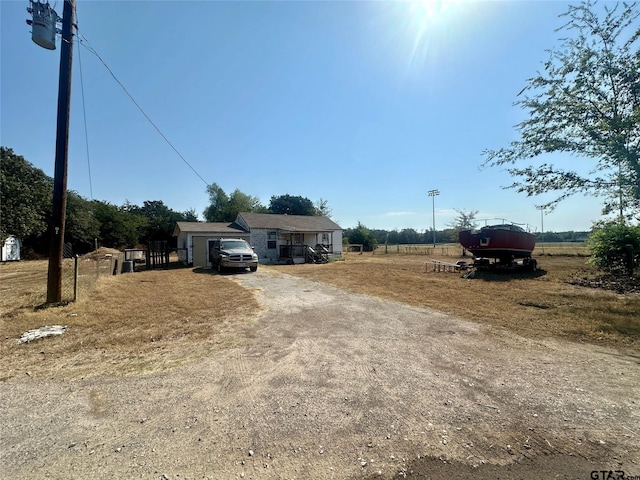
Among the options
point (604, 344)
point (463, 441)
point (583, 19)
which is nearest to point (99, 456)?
point (463, 441)

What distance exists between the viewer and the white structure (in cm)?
2303

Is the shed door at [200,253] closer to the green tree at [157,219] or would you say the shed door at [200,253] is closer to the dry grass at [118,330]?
the dry grass at [118,330]

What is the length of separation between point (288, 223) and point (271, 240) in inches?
105

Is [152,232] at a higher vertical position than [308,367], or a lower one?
higher

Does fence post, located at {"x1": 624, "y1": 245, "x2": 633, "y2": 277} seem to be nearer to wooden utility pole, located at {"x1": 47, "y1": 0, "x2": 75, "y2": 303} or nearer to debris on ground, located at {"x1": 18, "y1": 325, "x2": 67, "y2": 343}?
debris on ground, located at {"x1": 18, "y1": 325, "x2": 67, "y2": 343}

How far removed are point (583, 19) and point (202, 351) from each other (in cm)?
1370

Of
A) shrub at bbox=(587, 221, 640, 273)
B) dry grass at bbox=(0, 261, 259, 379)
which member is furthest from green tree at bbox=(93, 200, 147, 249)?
shrub at bbox=(587, 221, 640, 273)

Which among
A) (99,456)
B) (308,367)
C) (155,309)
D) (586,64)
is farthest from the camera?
(586,64)

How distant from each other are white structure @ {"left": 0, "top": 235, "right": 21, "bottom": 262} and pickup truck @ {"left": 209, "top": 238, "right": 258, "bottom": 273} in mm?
20462

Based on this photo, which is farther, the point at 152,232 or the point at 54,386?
the point at 152,232

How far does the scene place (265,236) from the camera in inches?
902

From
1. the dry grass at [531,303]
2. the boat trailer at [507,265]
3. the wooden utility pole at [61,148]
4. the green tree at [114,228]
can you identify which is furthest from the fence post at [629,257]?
the green tree at [114,228]

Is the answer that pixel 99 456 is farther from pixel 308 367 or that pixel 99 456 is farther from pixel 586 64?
pixel 586 64

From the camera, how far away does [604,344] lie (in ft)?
14.2
